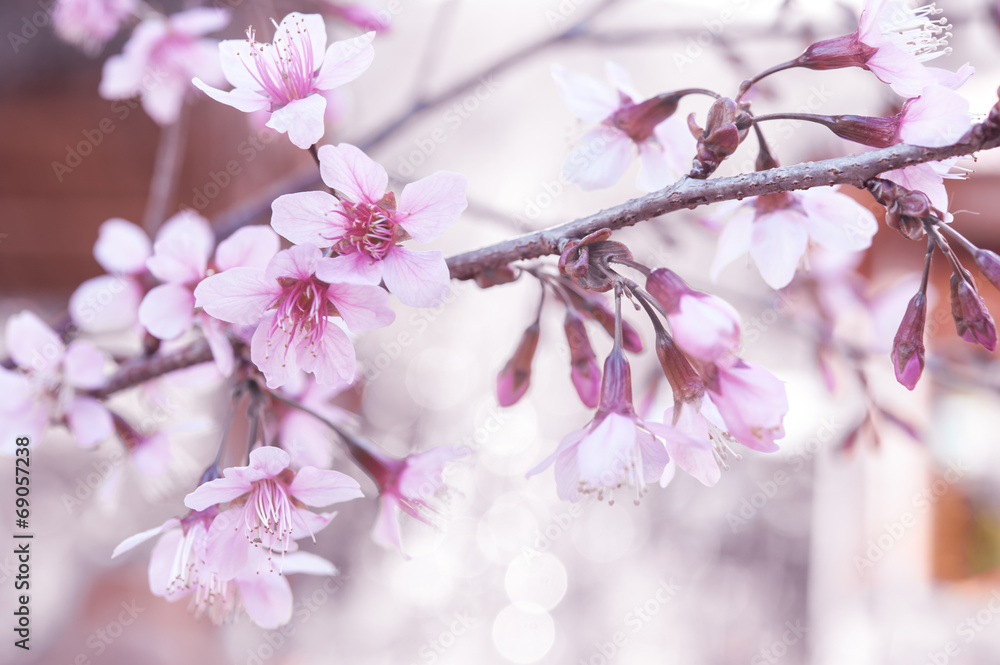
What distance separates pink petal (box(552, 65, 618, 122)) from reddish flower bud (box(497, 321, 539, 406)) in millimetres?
163

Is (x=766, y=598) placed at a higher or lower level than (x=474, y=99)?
lower

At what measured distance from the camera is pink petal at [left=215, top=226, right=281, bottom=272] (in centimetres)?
44

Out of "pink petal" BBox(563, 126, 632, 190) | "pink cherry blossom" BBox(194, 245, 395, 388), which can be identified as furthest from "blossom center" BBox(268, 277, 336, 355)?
"pink petal" BBox(563, 126, 632, 190)

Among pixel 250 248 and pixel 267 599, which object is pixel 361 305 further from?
pixel 267 599

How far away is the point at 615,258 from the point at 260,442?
0.94ft

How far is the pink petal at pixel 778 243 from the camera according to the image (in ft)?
1.41

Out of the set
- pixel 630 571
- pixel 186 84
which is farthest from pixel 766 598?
pixel 186 84

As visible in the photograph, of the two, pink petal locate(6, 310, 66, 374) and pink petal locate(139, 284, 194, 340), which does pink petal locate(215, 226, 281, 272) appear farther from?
pink petal locate(6, 310, 66, 374)

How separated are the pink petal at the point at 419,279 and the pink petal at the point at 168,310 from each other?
202 millimetres

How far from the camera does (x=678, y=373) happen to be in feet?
1.19

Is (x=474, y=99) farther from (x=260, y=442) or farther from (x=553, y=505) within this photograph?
(x=260, y=442)

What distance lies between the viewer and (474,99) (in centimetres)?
157

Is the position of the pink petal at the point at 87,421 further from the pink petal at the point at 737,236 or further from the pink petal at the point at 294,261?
the pink petal at the point at 737,236

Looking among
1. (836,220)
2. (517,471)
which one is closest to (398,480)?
(836,220)
